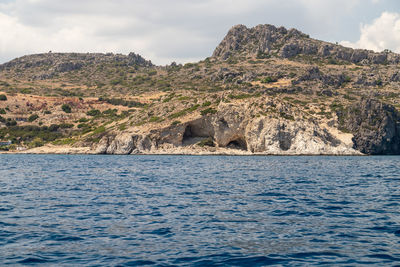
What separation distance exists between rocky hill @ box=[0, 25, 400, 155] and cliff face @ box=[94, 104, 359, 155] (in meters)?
0.21

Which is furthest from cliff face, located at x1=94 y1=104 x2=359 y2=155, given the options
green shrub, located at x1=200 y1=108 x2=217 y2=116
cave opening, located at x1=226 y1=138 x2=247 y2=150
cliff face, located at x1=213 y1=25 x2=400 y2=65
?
cliff face, located at x1=213 y1=25 x2=400 y2=65

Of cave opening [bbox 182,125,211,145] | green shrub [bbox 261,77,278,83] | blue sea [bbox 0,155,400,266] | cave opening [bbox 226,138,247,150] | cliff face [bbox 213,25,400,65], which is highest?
cliff face [bbox 213,25,400,65]

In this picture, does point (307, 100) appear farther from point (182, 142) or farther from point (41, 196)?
point (41, 196)

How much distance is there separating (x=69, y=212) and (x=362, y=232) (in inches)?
471

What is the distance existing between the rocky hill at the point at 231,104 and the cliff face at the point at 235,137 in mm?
209

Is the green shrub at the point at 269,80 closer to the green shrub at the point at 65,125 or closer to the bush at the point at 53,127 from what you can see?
the green shrub at the point at 65,125

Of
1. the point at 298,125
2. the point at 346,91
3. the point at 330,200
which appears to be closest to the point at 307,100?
the point at 346,91

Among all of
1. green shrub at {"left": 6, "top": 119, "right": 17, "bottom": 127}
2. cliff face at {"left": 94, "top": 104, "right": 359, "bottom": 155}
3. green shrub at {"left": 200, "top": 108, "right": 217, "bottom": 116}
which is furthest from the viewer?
green shrub at {"left": 6, "top": 119, "right": 17, "bottom": 127}

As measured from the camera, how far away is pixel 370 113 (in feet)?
281

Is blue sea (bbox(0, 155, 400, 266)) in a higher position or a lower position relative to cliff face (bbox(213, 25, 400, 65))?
lower

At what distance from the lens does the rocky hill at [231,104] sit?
82125 millimetres

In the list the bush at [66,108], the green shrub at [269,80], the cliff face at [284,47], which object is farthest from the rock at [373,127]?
→ the cliff face at [284,47]

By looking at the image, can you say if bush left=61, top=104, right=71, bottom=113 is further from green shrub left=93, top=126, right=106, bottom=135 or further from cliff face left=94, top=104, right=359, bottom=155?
cliff face left=94, top=104, right=359, bottom=155

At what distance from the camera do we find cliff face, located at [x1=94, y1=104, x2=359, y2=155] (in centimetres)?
7725
